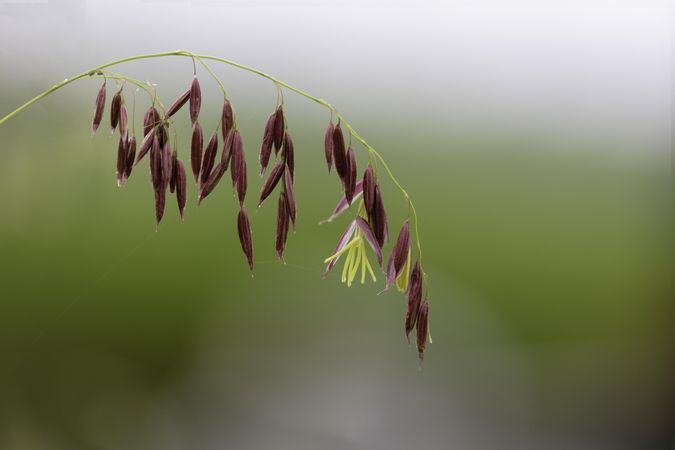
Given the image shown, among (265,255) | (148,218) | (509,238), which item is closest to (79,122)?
(148,218)

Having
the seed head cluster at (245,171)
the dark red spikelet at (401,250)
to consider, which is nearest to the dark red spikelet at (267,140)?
the seed head cluster at (245,171)

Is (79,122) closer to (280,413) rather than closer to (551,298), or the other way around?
(280,413)

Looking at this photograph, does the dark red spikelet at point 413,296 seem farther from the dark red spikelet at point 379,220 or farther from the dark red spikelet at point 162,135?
the dark red spikelet at point 162,135

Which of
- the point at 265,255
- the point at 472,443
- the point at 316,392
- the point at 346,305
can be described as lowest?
the point at 472,443

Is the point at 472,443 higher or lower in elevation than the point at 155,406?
lower

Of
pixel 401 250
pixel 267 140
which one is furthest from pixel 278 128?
pixel 401 250

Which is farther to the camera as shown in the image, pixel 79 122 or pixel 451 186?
pixel 451 186
